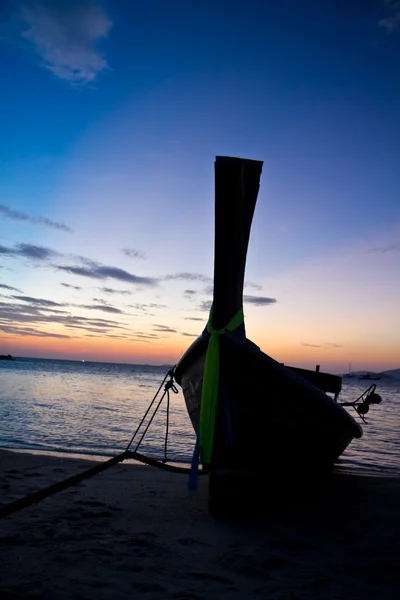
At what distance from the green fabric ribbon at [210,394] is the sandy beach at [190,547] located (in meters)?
1.11

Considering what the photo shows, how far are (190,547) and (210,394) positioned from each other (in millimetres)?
1772

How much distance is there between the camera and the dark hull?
5.40 metres

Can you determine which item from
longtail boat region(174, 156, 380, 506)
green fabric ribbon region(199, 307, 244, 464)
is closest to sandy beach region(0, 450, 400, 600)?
longtail boat region(174, 156, 380, 506)

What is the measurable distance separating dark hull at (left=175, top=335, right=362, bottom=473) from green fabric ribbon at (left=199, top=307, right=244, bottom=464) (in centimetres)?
11

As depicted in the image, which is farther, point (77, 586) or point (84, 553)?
point (84, 553)

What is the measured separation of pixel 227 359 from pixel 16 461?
21.8ft

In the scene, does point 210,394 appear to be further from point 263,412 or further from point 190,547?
point 190,547

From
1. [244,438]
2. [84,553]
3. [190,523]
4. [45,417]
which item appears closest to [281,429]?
[244,438]

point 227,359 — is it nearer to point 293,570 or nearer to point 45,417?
point 293,570

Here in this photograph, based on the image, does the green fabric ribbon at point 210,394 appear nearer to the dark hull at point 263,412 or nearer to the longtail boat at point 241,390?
the longtail boat at point 241,390

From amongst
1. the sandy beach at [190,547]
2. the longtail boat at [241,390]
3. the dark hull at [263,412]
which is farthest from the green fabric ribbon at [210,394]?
the sandy beach at [190,547]

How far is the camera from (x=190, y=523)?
18.0 feet

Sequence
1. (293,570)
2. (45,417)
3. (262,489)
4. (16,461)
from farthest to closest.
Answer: (45,417), (16,461), (262,489), (293,570)

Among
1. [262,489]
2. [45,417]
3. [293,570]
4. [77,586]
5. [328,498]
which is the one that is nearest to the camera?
[77,586]
